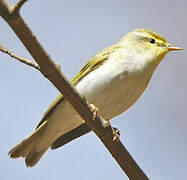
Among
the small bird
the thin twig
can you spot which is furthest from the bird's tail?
the thin twig

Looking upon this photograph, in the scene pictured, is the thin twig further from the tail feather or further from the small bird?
the tail feather

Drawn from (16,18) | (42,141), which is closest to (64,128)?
(42,141)

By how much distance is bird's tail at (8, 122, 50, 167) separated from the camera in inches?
151

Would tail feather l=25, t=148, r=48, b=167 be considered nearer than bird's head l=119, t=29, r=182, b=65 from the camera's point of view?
No

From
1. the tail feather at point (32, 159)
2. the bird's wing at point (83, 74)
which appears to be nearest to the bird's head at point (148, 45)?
the bird's wing at point (83, 74)

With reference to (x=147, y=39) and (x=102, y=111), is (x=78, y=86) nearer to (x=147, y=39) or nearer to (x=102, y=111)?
(x=102, y=111)

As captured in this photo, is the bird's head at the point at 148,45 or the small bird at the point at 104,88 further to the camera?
the bird's head at the point at 148,45

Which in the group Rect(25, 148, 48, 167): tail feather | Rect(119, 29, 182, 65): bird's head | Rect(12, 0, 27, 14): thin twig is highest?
Rect(12, 0, 27, 14): thin twig

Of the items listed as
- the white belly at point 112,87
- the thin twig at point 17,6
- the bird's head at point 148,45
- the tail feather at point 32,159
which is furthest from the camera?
the tail feather at point 32,159

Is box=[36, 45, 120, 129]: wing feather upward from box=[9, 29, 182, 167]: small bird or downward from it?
upward

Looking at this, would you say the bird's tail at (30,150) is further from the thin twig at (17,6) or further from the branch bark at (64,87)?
the thin twig at (17,6)

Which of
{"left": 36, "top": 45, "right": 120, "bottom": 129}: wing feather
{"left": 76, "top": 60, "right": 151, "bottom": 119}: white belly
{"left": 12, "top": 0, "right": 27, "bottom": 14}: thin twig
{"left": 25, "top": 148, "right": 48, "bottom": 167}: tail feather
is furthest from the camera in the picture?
{"left": 25, "top": 148, "right": 48, "bottom": 167}: tail feather

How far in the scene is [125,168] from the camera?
296 cm

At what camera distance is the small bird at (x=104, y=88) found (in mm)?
3559
